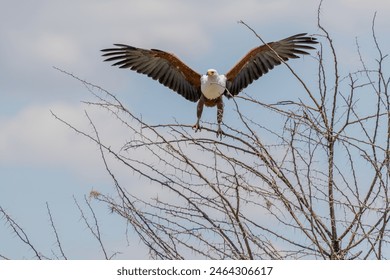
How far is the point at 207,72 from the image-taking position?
8.41m

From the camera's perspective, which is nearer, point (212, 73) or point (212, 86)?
point (212, 86)

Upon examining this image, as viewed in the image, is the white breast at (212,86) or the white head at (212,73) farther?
the white head at (212,73)

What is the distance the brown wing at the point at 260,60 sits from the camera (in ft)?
26.7

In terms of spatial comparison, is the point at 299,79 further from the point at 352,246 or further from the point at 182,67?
the point at 182,67

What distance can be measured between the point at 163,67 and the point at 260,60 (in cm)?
121

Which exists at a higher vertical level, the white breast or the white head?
the white head

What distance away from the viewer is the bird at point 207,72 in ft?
26.9

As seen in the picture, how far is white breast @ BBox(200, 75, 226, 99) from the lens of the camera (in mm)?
8116

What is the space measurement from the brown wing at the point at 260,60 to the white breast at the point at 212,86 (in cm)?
12

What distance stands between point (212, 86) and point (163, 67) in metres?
0.74

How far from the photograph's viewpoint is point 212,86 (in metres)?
8.16

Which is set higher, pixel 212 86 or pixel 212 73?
pixel 212 73

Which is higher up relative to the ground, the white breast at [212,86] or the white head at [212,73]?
the white head at [212,73]
